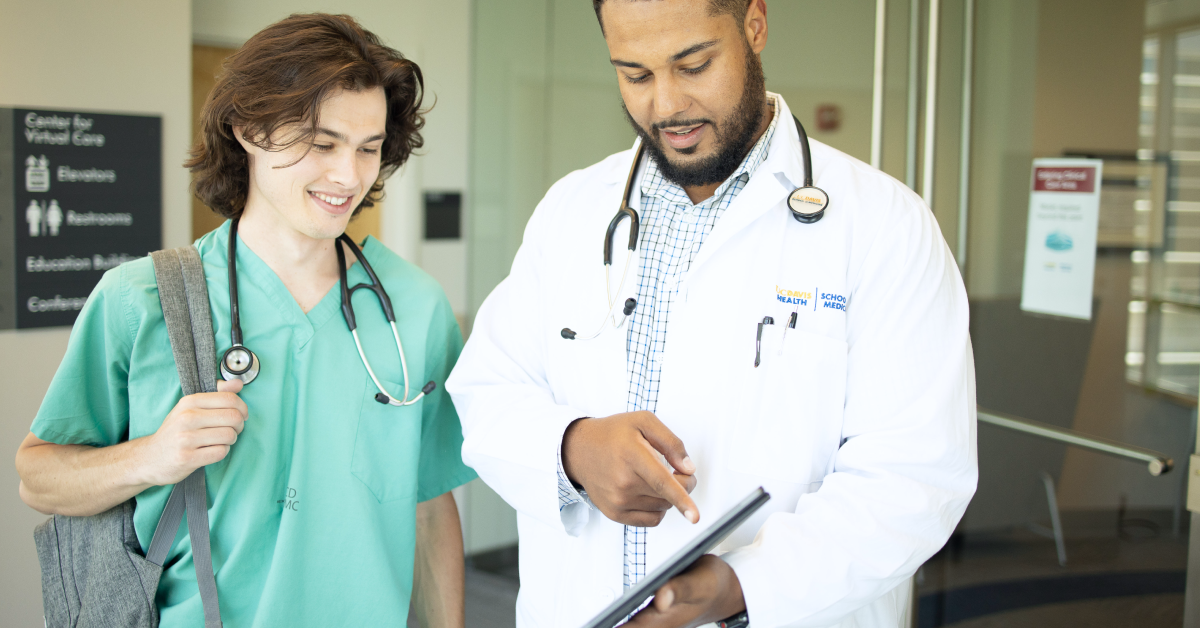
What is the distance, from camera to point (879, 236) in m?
1.20

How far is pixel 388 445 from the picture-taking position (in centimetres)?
142

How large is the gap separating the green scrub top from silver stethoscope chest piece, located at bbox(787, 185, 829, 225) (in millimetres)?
675

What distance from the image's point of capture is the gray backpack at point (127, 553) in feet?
4.05

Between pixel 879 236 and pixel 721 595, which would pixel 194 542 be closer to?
pixel 721 595

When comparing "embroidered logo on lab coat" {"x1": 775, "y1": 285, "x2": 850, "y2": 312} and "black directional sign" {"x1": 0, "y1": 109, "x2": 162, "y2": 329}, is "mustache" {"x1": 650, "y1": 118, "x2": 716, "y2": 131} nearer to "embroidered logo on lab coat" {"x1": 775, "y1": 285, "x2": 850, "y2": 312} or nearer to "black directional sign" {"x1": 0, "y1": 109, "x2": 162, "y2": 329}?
"embroidered logo on lab coat" {"x1": 775, "y1": 285, "x2": 850, "y2": 312}

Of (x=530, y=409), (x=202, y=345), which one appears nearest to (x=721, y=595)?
(x=530, y=409)

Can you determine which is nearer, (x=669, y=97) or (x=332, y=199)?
(x=669, y=97)

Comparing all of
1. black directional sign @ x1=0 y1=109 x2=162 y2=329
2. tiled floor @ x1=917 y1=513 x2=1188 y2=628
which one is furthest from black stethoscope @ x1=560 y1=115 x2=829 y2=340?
black directional sign @ x1=0 y1=109 x2=162 y2=329

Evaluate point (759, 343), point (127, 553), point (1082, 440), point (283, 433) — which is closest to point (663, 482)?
point (759, 343)

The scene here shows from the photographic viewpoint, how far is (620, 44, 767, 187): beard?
128 cm

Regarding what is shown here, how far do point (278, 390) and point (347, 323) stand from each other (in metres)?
0.16

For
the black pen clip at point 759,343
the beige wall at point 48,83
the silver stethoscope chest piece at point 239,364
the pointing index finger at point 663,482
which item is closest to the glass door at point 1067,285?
the black pen clip at point 759,343

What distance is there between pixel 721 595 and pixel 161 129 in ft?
9.31

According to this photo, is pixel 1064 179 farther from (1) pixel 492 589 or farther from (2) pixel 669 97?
(1) pixel 492 589
